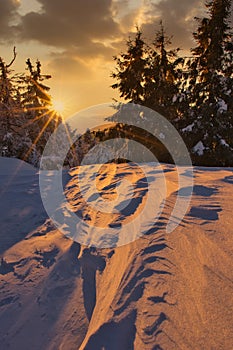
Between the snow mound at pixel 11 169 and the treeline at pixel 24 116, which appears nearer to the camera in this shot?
the snow mound at pixel 11 169

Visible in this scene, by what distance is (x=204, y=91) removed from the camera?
15047 millimetres

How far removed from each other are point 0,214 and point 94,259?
2305 millimetres

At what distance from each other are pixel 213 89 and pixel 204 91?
22.8 inches

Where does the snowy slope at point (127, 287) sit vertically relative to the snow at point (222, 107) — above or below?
below

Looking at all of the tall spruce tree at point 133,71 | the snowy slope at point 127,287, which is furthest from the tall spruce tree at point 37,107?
the snowy slope at point 127,287

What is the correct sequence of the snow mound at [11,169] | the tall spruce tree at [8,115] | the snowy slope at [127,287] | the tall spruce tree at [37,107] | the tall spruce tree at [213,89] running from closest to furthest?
1. the snowy slope at [127,287]
2. the snow mound at [11,169]
3. the tall spruce tree at [213,89]
4. the tall spruce tree at [8,115]
5. the tall spruce tree at [37,107]

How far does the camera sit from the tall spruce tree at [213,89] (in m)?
14.4

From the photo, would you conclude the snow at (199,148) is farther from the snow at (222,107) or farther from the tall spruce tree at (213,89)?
the snow at (222,107)

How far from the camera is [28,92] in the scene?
25.5 m

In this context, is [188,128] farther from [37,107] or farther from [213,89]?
[37,107]

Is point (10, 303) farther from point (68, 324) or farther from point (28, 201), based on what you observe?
point (28, 201)

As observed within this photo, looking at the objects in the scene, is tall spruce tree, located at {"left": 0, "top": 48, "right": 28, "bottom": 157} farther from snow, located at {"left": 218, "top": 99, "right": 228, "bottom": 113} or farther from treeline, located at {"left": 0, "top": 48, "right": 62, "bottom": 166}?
snow, located at {"left": 218, "top": 99, "right": 228, "bottom": 113}

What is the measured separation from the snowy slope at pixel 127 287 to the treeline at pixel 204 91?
11.7m

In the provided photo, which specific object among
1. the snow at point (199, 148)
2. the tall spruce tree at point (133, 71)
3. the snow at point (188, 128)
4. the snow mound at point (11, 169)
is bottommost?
the snow mound at point (11, 169)
